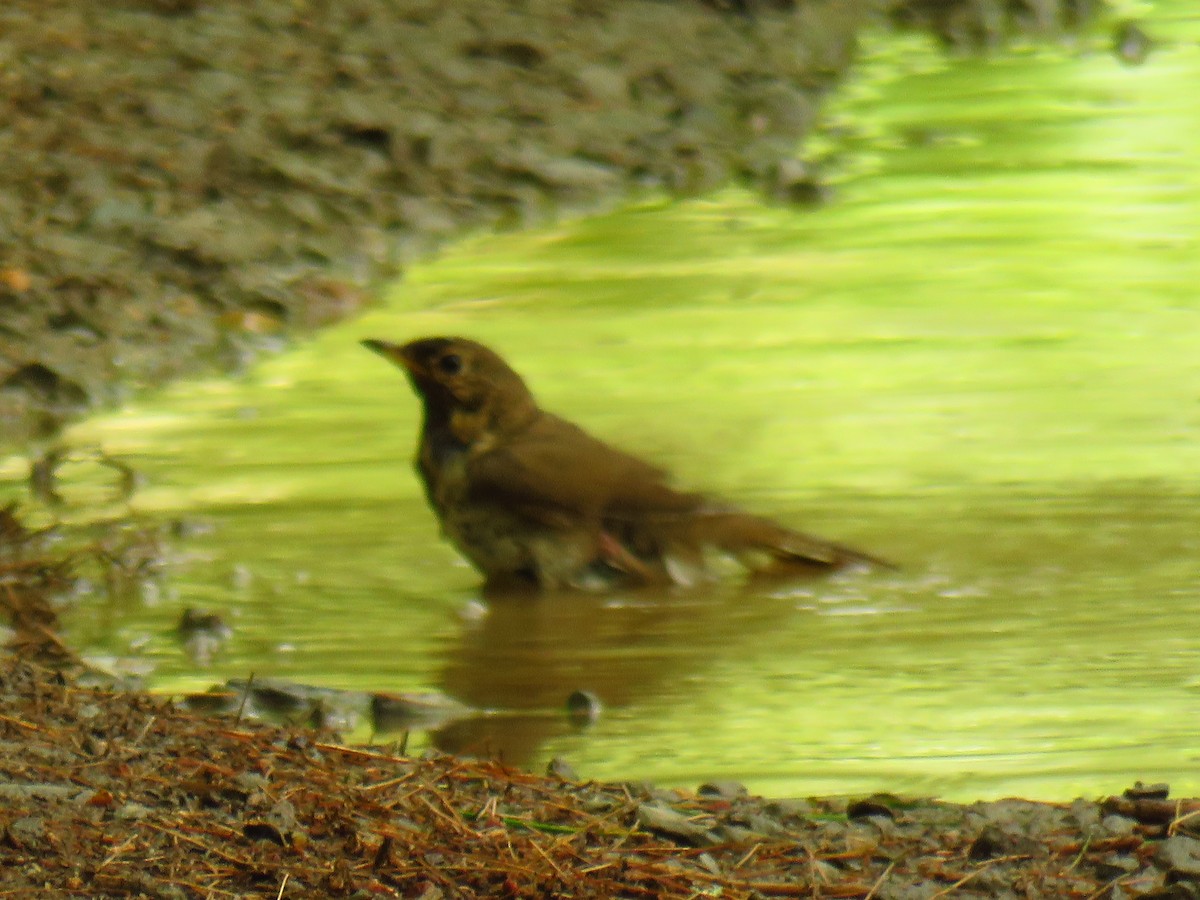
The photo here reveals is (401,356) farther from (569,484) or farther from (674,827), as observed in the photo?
(674,827)

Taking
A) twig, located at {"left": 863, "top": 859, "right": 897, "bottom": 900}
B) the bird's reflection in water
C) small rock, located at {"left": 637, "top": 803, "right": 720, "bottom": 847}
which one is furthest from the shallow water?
twig, located at {"left": 863, "top": 859, "right": 897, "bottom": 900}

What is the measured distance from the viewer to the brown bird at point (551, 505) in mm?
5438

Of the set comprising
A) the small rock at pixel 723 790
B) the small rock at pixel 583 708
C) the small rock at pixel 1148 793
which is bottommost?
the small rock at pixel 583 708

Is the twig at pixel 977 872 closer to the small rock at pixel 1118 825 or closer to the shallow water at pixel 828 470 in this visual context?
the small rock at pixel 1118 825

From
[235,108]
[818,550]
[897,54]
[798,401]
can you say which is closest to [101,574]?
[818,550]

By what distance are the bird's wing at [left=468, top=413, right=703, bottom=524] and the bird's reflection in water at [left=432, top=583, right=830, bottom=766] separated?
23 cm

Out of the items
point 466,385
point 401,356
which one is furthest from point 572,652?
point 401,356

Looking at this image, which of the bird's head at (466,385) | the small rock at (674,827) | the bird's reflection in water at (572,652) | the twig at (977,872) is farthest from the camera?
the bird's head at (466,385)

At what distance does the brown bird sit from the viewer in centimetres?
544

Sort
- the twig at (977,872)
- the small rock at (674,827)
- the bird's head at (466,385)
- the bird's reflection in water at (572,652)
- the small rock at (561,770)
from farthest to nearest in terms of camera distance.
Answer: the bird's head at (466,385) < the bird's reflection in water at (572,652) < the small rock at (561,770) < the small rock at (674,827) < the twig at (977,872)

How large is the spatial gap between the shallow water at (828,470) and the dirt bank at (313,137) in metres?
0.26

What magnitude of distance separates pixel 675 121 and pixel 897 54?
1.78m

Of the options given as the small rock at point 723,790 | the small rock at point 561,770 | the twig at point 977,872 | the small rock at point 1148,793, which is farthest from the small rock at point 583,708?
the twig at point 977,872

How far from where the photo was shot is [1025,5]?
11117 mm
